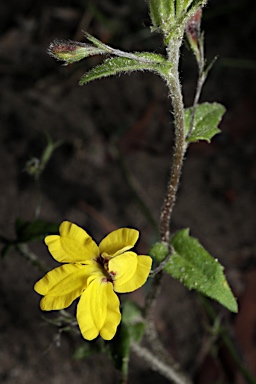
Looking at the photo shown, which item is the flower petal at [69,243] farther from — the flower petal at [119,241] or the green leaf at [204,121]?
the green leaf at [204,121]

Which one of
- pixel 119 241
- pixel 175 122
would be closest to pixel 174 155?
pixel 175 122

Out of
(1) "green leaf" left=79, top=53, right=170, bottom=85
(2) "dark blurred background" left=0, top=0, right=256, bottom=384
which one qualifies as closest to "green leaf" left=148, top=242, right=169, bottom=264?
(1) "green leaf" left=79, top=53, right=170, bottom=85

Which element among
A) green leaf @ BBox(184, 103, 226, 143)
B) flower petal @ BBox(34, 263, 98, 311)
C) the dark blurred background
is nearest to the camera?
flower petal @ BBox(34, 263, 98, 311)

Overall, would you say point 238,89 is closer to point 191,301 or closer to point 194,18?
point 191,301

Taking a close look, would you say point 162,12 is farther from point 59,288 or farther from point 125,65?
point 59,288

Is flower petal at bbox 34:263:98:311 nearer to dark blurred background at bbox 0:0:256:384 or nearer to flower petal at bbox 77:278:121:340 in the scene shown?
flower petal at bbox 77:278:121:340

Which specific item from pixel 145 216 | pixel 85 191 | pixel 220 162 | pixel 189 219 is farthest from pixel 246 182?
pixel 85 191
